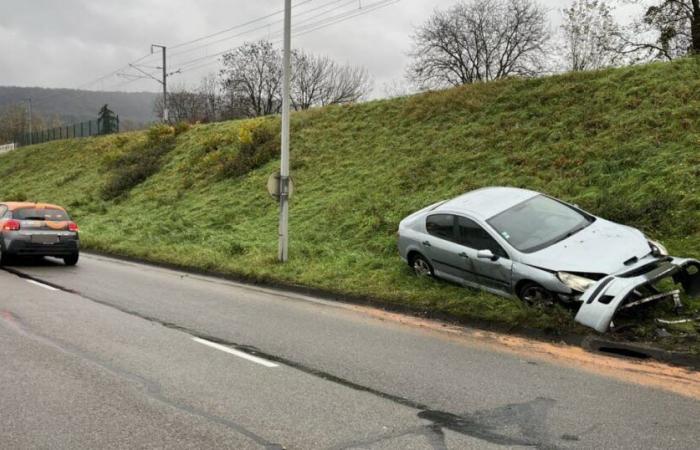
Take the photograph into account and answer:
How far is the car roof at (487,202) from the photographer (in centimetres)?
973

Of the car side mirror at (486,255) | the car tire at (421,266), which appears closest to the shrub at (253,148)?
the car tire at (421,266)

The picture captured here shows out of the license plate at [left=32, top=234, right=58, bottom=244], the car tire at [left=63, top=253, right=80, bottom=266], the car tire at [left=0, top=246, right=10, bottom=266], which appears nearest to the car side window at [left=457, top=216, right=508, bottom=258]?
the license plate at [left=32, top=234, right=58, bottom=244]

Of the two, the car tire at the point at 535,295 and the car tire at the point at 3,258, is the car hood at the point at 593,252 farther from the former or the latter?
the car tire at the point at 3,258

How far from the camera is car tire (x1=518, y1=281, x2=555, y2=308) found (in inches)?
320

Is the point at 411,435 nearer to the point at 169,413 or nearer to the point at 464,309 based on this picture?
the point at 169,413

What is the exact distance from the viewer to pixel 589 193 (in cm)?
1332

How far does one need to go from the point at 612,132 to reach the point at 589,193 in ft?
11.6

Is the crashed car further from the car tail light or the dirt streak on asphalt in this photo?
the car tail light

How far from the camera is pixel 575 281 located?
25.9ft

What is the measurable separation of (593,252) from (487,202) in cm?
221

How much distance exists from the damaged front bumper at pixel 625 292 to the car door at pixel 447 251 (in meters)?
2.27

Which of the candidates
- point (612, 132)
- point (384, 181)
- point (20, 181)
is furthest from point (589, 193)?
point (20, 181)

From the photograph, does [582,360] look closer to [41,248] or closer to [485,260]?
[485,260]

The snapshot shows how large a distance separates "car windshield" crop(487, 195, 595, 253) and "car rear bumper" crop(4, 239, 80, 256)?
1102 centimetres
